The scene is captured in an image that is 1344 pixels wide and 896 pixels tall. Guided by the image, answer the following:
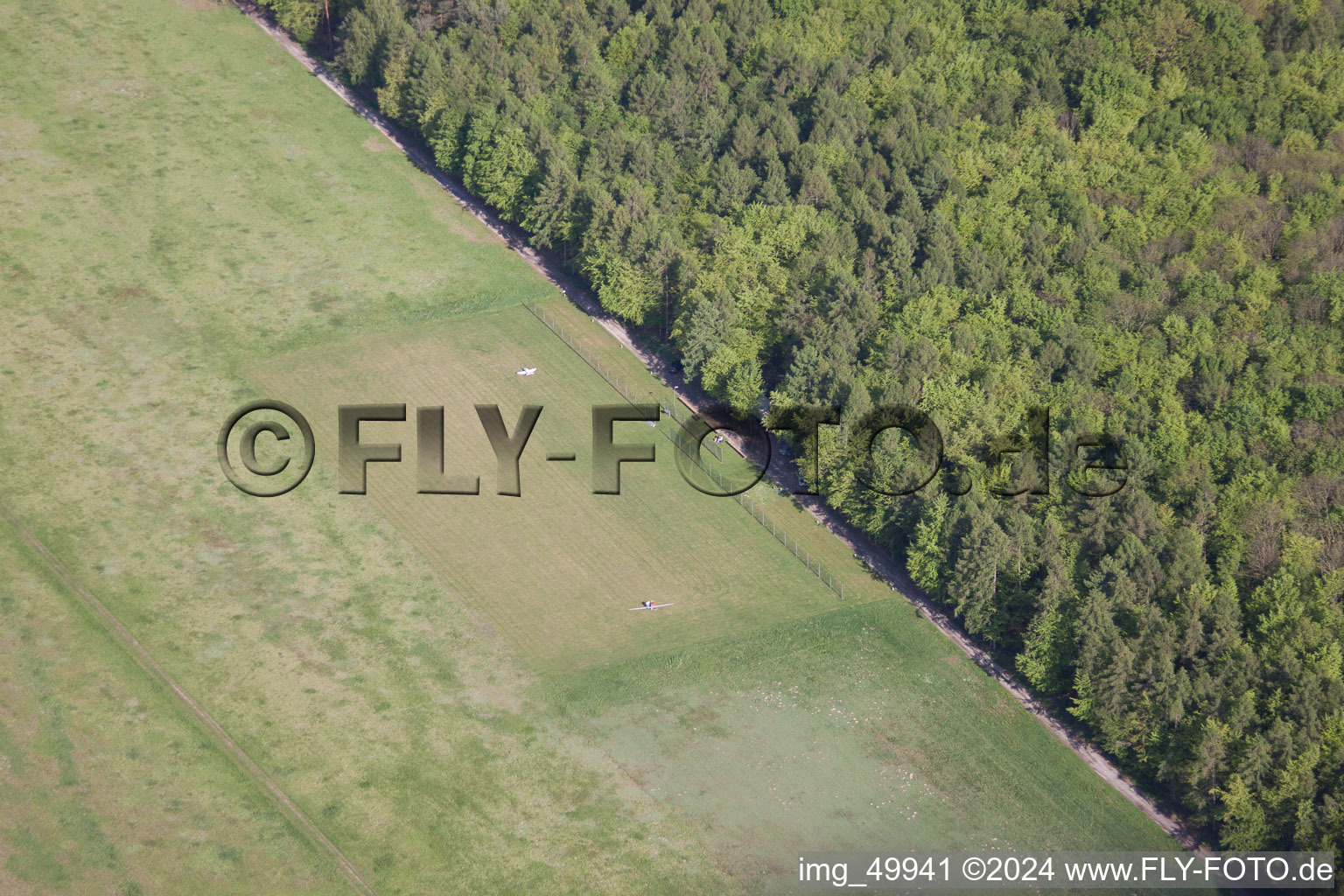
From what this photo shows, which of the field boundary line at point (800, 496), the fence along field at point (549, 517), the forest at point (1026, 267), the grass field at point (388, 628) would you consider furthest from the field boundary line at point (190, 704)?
the field boundary line at point (800, 496)

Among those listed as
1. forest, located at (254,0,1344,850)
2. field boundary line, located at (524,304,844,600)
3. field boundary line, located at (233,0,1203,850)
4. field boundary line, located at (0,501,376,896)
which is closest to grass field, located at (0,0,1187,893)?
field boundary line, located at (0,501,376,896)

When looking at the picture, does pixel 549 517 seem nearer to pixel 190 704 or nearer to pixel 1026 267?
pixel 190 704

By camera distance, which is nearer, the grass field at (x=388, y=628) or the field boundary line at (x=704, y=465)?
the grass field at (x=388, y=628)

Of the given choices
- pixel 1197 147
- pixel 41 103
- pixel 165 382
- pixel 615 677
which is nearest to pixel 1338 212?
pixel 1197 147

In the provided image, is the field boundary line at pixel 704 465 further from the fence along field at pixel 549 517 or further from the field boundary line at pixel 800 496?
the field boundary line at pixel 800 496

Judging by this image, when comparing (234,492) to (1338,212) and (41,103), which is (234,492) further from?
(1338,212)

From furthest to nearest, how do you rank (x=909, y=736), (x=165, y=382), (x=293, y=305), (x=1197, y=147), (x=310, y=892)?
(x=1197, y=147)
(x=293, y=305)
(x=165, y=382)
(x=909, y=736)
(x=310, y=892)
